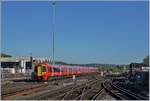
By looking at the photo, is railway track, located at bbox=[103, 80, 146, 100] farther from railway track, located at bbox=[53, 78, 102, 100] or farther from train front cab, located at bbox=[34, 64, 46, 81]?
train front cab, located at bbox=[34, 64, 46, 81]

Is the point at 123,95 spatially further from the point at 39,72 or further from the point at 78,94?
the point at 39,72

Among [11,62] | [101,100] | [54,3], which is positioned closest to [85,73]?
[54,3]

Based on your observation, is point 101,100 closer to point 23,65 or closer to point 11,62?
point 23,65

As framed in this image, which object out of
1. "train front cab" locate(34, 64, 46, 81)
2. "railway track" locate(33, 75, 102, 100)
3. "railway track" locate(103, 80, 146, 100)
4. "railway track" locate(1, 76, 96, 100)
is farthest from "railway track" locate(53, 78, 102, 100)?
"train front cab" locate(34, 64, 46, 81)

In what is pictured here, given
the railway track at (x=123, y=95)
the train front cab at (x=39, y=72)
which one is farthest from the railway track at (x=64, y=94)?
the train front cab at (x=39, y=72)

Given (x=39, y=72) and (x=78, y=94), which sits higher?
(x=39, y=72)

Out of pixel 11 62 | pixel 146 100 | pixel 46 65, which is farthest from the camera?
pixel 11 62

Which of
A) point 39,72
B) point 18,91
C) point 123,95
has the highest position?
point 39,72

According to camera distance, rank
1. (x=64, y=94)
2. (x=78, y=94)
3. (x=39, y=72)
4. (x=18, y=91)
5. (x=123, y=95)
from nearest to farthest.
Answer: (x=123, y=95)
(x=64, y=94)
(x=78, y=94)
(x=18, y=91)
(x=39, y=72)

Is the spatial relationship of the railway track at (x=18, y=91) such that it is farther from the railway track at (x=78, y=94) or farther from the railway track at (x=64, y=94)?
the railway track at (x=78, y=94)

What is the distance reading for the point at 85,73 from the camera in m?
90.6

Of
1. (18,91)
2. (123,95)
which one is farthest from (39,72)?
(123,95)

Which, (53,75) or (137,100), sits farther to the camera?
(53,75)

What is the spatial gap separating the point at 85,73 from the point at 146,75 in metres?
56.7
